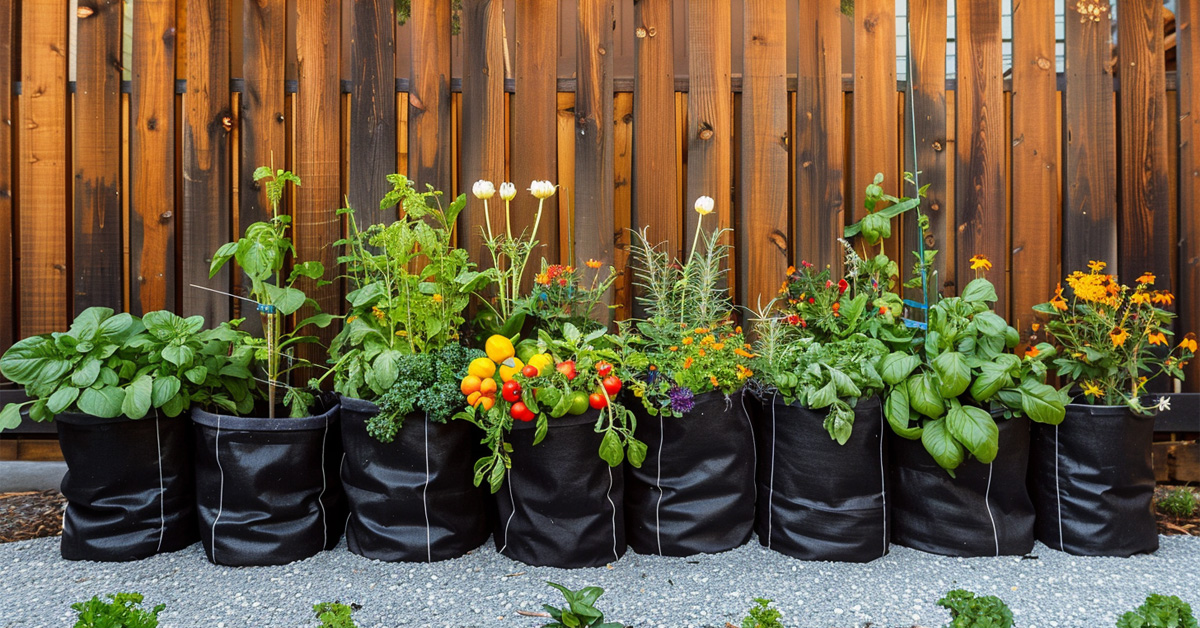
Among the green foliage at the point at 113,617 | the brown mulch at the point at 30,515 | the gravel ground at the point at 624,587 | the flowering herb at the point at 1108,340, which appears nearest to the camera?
the green foliage at the point at 113,617

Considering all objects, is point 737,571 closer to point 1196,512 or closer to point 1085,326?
point 1085,326

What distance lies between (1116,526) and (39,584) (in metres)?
3.27

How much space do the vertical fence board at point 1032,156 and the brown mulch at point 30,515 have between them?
3.66 meters

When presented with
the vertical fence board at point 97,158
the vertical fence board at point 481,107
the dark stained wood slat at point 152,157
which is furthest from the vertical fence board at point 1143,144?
the vertical fence board at point 97,158

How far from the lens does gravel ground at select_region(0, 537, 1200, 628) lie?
1.81 metres

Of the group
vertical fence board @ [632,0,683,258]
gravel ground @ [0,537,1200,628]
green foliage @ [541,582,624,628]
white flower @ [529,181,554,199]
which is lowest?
gravel ground @ [0,537,1200,628]

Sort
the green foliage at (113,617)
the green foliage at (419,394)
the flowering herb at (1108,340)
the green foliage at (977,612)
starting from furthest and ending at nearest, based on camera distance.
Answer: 1. the flowering herb at (1108,340)
2. the green foliage at (419,394)
3. the green foliage at (977,612)
4. the green foliage at (113,617)

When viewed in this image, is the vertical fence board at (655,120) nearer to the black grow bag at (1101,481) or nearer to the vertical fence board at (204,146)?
the black grow bag at (1101,481)

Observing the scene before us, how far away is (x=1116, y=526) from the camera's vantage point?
217 cm

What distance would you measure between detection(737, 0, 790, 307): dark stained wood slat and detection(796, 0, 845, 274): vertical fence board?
8 centimetres

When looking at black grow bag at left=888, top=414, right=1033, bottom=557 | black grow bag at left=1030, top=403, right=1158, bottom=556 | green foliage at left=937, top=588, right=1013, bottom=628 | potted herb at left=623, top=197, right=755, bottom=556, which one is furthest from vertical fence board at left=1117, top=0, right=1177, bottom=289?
green foliage at left=937, top=588, right=1013, bottom=628

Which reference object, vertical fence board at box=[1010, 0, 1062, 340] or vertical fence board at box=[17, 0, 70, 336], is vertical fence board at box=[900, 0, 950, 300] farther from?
vertical fence board at box=[17, 0, 70, 336]

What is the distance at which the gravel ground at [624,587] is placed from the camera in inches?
71.4

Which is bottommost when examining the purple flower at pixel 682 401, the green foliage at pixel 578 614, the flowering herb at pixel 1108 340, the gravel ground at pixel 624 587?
the gravel ground at pixel 624 587
